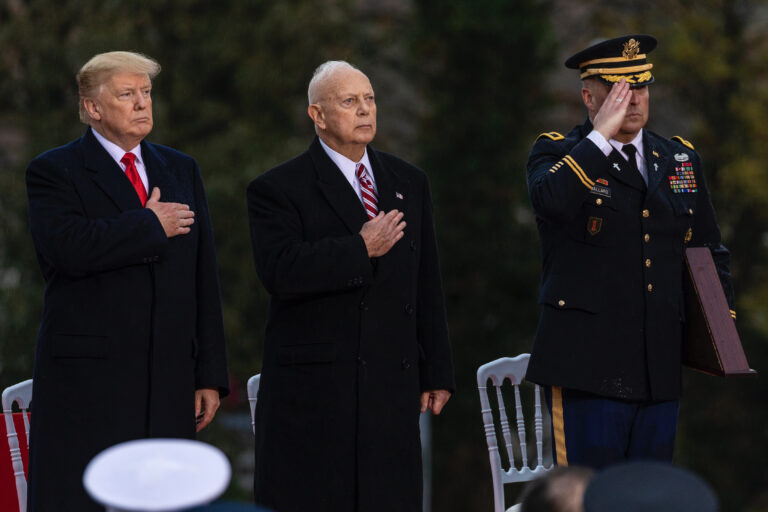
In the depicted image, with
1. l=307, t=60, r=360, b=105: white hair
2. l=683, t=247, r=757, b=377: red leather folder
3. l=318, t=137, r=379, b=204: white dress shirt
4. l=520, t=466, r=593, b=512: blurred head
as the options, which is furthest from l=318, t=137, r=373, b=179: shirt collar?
l=520, t=466, r=593, b=512: blurred head

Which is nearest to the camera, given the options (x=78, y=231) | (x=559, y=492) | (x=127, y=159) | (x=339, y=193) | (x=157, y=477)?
(x=157, y=477)

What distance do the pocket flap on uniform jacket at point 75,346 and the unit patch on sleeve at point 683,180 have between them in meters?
1.74

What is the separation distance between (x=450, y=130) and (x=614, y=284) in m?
10.6

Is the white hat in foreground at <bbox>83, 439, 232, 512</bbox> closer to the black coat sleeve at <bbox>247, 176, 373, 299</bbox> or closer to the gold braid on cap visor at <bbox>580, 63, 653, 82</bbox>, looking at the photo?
the black coat sleeve at <bbox>247, 176, 373, 299</bbox>

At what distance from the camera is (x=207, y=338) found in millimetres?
4133

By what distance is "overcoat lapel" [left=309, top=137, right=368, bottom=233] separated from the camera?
165 inches

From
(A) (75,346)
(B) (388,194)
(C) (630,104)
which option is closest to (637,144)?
(C) (630,104)

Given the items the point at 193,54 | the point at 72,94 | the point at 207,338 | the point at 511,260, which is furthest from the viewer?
the point at 511,260

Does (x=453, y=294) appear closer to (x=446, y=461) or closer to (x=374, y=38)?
(x=446, y=461)

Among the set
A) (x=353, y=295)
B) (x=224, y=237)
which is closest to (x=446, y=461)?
(x=224, y=237)

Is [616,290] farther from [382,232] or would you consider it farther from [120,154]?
[120,154]

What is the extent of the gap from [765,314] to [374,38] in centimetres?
565

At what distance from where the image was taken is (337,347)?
4.17 m

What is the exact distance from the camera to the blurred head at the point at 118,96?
4.04 metres
